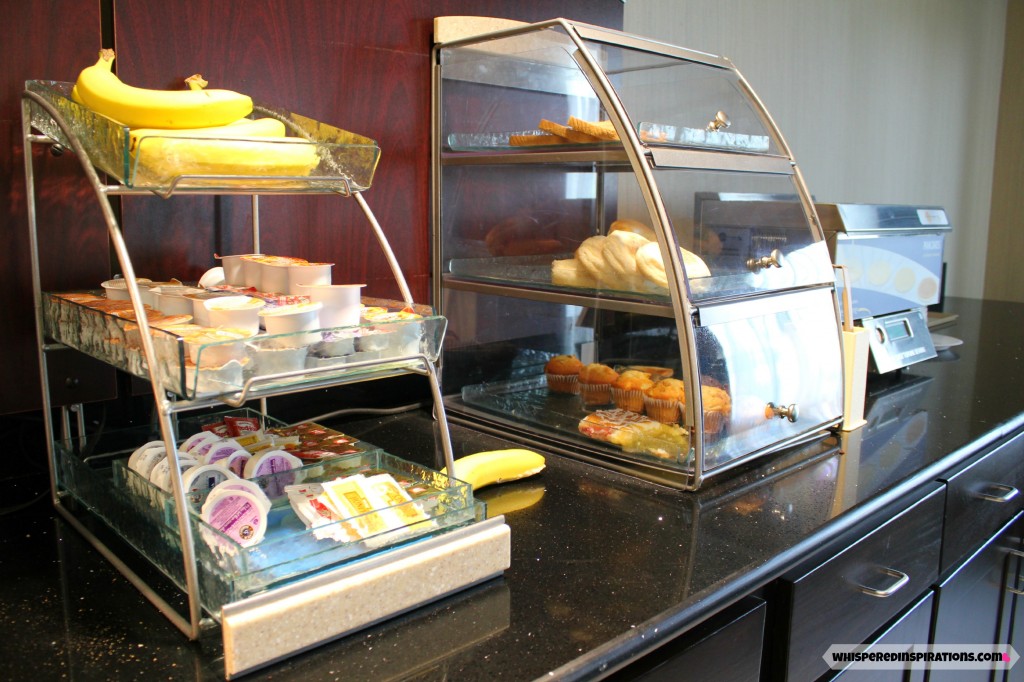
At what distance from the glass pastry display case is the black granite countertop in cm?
10

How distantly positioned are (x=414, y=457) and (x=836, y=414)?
753 millimetres

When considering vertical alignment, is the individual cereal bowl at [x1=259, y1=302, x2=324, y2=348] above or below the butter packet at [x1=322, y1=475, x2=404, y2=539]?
above

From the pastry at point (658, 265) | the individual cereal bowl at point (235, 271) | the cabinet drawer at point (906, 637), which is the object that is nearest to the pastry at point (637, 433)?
the pastry at point (658, 265)

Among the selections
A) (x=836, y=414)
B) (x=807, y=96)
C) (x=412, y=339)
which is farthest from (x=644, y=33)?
(x=412, y=339)

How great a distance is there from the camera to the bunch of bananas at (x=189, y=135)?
0.83 m

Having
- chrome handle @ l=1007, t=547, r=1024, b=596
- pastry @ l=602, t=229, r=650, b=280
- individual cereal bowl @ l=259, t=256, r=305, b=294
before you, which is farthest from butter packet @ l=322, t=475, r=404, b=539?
chrome handle @ l=1007, t=547, r=1024, b=596

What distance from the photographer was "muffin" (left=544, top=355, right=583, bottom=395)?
5.01 feet

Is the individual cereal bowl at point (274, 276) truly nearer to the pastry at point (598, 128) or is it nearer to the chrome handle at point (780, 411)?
the pastry at point (598, 128)

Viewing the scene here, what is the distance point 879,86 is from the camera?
3186mm

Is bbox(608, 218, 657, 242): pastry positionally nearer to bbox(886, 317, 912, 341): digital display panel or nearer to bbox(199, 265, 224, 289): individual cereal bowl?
bbox(199, 265, 224, 289): individual cereal bowl

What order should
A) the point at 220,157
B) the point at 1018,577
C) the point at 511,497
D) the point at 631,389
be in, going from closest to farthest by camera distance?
the point at 220,157 < the point at 511,497 < the point at 631,389 < the point at 1018,577

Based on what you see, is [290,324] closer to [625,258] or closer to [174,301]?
[174,301]

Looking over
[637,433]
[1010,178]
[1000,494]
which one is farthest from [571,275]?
[1010,178]

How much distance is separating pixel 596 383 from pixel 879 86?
93.9 inches
